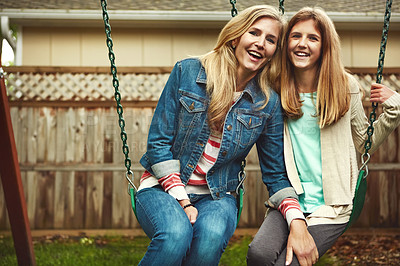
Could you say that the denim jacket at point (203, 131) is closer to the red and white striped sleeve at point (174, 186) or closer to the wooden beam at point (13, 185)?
the red and white striped sleeve at point (174, 186)

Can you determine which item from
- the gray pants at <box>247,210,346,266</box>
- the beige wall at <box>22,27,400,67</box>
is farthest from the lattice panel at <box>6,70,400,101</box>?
the gray pants at <box>247,210,346,266</box>

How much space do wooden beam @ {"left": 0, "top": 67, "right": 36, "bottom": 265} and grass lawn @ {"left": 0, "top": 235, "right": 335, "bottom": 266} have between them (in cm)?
52

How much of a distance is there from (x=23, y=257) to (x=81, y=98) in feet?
7.31

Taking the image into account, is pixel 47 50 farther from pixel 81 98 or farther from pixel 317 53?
pixel 317 53

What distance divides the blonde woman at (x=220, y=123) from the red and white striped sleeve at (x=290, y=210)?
32 millimetres

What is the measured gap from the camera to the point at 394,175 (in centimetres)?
567

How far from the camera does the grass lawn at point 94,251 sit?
4.44 metres

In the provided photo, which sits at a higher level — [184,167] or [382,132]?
[382,132]

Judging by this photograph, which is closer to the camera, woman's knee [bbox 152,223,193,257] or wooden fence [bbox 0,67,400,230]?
woman's knee [bbox 152,223,193,257]

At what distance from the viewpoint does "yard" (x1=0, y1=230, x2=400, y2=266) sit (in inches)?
177

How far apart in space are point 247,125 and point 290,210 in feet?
1.64

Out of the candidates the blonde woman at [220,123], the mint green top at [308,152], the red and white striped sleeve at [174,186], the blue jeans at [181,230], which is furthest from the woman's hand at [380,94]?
the red and white striped sleeve at [174,186]

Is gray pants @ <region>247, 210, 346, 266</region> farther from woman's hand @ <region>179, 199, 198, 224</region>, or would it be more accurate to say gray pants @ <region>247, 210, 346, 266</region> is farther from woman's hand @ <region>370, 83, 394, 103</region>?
woman's hand @ <region>370, 83, 394, 103</region>

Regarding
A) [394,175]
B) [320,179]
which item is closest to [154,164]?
[320,179]
